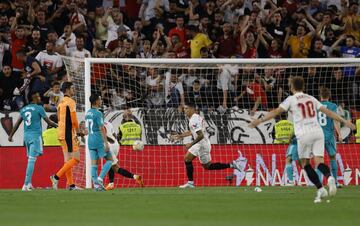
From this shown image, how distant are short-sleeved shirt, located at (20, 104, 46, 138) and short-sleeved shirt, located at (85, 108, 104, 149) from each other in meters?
1.59

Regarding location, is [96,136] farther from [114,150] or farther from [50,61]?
[50,61]

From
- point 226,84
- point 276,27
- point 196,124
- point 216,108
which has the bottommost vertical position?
point 196,124

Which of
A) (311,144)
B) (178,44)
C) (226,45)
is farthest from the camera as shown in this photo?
(226,45)

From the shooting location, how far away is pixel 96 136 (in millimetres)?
22219

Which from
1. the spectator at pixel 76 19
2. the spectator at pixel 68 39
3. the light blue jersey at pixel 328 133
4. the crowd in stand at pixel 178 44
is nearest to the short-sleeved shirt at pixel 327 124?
the light blue jersey at pixel 328 133

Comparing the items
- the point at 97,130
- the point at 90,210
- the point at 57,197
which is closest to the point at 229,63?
the point at 97,130

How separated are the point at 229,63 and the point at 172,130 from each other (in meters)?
2.41

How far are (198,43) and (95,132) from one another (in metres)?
8.39

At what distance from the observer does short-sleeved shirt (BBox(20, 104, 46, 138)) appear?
23.3 meters

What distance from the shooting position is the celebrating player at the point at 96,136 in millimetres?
21984

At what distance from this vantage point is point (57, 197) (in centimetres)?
1925

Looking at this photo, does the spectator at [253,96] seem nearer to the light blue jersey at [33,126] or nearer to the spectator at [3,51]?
the light blue jersey at [33,126]

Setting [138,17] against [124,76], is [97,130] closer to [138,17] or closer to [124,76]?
[124,76]

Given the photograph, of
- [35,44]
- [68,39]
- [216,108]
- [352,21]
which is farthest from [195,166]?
[352,21]
